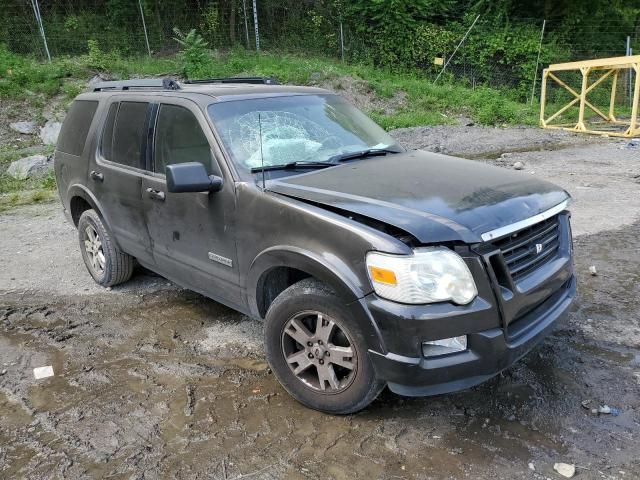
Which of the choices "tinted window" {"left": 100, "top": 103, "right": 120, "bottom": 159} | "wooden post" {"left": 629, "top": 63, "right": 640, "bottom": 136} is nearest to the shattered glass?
"tinted window" {"left": 100, "top": 103, "right": 120, "bottom": 159}

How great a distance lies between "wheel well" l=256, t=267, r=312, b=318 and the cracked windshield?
71 centimetres

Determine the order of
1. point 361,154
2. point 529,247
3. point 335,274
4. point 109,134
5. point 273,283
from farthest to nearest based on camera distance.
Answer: point 109,134 → point 361,154 → point 273,283 → point 529,247 → point 335,274

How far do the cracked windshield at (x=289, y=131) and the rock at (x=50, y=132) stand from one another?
1035 centimetres

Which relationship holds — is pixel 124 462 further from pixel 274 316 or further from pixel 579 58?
pixel 579 58

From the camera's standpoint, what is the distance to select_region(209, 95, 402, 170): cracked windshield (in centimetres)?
357

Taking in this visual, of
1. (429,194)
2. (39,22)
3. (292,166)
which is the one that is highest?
(39,22)

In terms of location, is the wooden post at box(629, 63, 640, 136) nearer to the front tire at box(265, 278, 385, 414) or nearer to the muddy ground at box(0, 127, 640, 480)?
the muddy ground at box(0, 127, 640, 480)

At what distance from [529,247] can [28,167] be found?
10.2 meters

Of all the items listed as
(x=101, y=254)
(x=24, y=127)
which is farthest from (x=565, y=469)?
(x=24, y=127)

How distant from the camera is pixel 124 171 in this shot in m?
4.36

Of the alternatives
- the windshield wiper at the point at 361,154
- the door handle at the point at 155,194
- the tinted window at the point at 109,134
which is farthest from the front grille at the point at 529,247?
the tinted window at the point at 109,134

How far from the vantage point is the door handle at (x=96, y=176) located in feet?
15.3

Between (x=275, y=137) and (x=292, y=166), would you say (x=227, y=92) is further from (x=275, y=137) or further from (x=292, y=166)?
(x=292, y=166)

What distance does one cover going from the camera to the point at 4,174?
1037 cm
